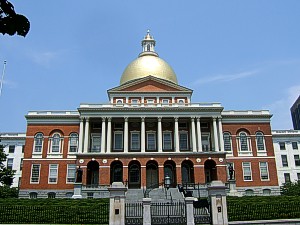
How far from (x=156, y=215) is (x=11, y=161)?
6096 cm

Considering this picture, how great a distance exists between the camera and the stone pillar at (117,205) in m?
19.4

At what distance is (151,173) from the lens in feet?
172

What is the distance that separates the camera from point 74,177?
52531 millimetres

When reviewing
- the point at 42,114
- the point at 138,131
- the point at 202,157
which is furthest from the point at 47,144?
the point at 202,157

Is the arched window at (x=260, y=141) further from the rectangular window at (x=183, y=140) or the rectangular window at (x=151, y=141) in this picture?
the rectangular window at (x=151, y=141)

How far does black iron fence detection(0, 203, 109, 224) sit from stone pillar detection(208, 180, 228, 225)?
7.10 m

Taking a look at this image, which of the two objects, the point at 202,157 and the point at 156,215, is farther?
the point at 202,157

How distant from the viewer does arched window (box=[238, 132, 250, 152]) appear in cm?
5444

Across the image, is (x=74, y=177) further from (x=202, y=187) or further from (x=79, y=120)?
(x=202, y=187)

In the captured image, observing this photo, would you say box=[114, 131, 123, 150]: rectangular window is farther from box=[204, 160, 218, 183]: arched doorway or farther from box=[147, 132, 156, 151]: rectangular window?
box=[204, 160, 218, 183]: arched doorway

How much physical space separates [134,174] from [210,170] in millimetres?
11845

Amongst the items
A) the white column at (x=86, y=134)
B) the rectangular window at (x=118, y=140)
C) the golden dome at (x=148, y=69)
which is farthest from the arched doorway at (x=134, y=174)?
the golden dome at (x=148, y=69)

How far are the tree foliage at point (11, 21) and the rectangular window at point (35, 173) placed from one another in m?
47.9

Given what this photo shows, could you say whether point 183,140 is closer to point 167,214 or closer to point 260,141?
point 260,141
